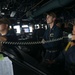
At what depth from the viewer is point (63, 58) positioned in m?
2.43

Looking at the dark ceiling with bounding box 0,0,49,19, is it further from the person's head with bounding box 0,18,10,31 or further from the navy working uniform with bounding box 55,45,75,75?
the navy working uniform with bounding box 55,45,75,75

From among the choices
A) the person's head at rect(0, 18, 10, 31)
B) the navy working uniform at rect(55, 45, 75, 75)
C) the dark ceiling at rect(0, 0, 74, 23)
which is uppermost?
the dark ceiling at rect(0, 0, 74, 23)

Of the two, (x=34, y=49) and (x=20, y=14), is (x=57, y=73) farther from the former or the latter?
(x=20, y=14)

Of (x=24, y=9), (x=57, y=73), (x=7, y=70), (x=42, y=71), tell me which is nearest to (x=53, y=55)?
(x=57, y=73)

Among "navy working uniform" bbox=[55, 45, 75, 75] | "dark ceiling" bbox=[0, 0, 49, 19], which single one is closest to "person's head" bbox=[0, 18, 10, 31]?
"navy working uniform" bbox=[55, 45, 75, 75]

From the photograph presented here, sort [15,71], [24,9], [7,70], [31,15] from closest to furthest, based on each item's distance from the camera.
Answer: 1. [7,70]
2. [15,71]
3. [31,15]
4. [24,9]

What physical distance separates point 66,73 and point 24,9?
952cm

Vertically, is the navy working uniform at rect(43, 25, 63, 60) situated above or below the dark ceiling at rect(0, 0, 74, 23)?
below

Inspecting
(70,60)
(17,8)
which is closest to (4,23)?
(70,60)

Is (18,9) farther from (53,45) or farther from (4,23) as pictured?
(4,23)

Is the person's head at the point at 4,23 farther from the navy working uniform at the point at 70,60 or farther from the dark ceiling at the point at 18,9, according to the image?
the dark ceiling at the point at 18,9

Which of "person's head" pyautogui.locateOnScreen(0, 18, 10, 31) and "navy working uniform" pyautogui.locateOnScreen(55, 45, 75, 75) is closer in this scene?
"navy working uniform" pyautogui.locateOnScreen(55, 45, 75, 75)

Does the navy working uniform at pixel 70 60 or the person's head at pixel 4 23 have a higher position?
the person's head at pixel 4 23

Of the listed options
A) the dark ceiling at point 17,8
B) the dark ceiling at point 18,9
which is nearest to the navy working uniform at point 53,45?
the dark ceiling at point 18,9
